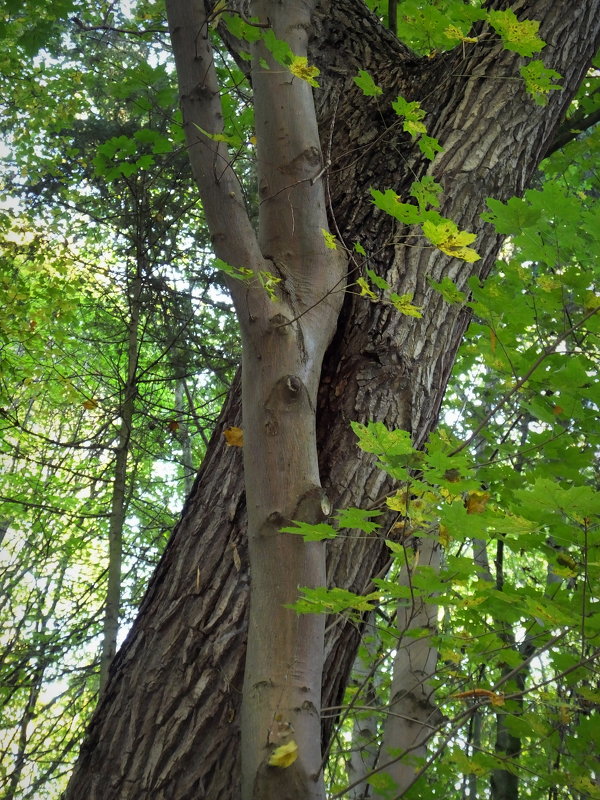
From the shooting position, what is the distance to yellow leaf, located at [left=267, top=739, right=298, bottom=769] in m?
1.04

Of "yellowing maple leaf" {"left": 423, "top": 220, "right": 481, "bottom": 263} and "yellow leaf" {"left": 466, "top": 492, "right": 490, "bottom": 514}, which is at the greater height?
"yellowing maple leaf" {"left": 423, "top": 220, "right": 481, "bottom": 263}

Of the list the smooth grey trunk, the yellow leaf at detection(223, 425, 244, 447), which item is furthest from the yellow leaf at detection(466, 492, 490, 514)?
the smooth grey trunk

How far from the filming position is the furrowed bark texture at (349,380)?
56.6 inches

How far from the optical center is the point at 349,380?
5.76ft

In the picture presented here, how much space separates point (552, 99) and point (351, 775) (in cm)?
442

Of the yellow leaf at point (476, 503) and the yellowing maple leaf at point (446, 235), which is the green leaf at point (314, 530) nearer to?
the yellow leaf at point (476, 503)

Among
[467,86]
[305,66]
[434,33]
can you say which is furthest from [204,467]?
[434,33]

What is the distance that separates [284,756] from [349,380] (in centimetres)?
98

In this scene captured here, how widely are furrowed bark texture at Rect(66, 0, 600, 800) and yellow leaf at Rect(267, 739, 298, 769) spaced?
1.27 feet

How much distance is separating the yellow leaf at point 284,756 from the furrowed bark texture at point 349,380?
388 millimetres

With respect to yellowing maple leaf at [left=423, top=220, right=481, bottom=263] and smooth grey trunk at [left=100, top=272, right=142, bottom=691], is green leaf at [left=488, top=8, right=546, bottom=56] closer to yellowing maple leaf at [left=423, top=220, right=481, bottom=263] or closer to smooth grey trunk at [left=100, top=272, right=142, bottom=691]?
yellowing maple leaf at [left=423, top=220, right=481, bottom=263]

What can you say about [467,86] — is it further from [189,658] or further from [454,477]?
[189,658]

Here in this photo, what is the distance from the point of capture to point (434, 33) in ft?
8.16

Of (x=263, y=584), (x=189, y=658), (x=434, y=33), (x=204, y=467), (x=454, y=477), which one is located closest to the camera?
(x=263, y=584)
